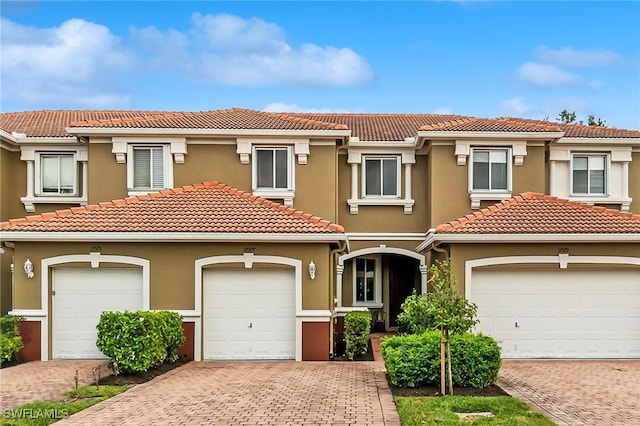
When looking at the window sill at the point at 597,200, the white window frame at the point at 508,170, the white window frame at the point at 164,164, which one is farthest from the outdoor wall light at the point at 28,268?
the window sill at the point at 597,200

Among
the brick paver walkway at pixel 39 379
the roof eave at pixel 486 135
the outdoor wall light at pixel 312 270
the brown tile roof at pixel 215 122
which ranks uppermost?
the brown tile roof at pixel 215 122

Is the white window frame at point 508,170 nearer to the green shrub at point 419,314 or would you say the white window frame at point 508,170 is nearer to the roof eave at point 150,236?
the roof eave at point 150,236

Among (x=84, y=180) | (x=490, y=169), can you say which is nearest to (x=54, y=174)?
(x=84, y=180)

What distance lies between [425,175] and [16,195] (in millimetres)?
12828

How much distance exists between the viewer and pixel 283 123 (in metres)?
19.9

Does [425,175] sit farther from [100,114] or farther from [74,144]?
[100,114]

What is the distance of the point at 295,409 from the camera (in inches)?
398

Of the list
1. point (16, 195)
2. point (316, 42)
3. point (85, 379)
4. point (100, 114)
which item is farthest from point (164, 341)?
point (100, 114)

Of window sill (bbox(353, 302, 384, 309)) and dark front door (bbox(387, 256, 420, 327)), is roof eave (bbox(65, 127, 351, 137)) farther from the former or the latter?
window sill (bbox(353, 302, 384, 309))

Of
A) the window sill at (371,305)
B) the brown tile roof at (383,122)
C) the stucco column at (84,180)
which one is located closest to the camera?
the stucco column at (84,180)

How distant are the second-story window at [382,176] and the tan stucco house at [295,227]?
46 millimetres

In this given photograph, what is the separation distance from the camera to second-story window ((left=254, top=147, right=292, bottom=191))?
64.1 ft

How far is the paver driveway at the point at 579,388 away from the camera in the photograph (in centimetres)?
979

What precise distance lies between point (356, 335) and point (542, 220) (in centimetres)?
558
